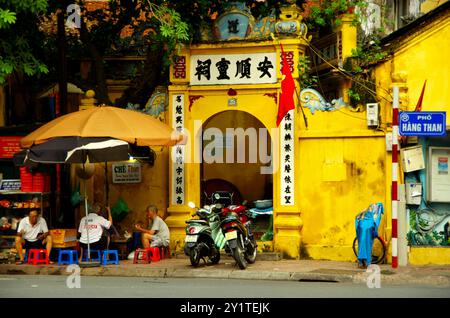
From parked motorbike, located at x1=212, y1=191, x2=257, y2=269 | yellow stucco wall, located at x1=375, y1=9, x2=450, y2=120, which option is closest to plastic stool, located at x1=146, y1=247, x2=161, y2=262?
parked motorbike, located at x1=212, y1=191, x2=257, y2=269

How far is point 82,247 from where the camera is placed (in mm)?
17344

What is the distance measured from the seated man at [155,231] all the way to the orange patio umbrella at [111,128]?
1.72 m

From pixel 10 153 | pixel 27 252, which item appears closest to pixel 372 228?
pixel 27 252

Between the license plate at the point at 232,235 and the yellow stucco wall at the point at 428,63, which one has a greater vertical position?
the yellow stucco wall at the point at 428,63

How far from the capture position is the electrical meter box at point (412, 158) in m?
17.0

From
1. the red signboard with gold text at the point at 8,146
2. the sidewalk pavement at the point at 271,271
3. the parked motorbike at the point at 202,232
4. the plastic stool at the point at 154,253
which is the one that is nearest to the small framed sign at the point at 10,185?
the red signboard with gold text at the point at 8,146

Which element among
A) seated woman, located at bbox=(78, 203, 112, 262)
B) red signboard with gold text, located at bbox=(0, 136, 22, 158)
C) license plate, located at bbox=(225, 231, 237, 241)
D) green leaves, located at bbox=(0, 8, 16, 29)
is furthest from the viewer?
red signboard with gold text, located at bbox=(0, 136, 22, 158)

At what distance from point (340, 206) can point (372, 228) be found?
67.9 inches

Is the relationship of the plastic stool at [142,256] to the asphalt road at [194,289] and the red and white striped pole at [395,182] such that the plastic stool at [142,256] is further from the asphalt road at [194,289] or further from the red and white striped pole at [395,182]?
the red and white striped pole at [395,182]

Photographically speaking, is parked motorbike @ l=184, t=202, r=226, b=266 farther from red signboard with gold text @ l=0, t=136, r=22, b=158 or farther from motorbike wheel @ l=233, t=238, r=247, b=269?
red signboard with gold text @ l=0, t=136, r=22, b=158

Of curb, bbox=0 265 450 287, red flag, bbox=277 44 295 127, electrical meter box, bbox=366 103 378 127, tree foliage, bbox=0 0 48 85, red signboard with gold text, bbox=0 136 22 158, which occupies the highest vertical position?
tree foliage, bbox=0 0 48 85

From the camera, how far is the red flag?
1766 centimetres

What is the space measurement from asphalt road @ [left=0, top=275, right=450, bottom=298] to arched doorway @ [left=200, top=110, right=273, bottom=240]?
6.38 metres

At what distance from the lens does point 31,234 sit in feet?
56.9
